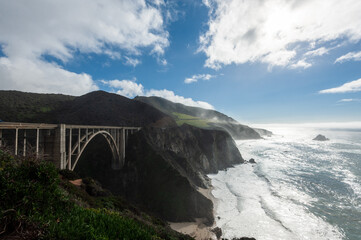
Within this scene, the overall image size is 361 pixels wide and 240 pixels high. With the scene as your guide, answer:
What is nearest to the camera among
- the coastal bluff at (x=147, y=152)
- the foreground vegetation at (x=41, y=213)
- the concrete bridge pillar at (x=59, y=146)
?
the foreground vegetation at (x=41, y=213)

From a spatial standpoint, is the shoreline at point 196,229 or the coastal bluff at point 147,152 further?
the coastal bluff at point 147,152

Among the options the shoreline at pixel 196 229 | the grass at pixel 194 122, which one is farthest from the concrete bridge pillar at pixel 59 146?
the grass at pixel 194 122

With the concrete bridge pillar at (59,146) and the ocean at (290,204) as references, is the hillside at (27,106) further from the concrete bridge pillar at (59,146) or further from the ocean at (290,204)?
the ocean at (290,204)

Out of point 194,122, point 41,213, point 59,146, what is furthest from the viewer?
point 194,122

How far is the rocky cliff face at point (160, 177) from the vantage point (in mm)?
25375

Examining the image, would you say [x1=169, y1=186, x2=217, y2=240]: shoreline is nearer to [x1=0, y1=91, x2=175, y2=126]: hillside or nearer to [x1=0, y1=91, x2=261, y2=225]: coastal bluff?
[x1=0, y1=91, x2=261, y2=225]: coastal bluff

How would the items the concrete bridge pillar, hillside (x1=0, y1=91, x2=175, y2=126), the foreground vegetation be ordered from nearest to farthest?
1. the foreground vegetation
2. the concrete bridge pillar
3. hillside (x1=0, y1=91, x2=175, y2=126)

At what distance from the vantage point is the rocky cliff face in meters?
25.4

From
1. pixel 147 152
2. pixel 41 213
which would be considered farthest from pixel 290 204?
pixel 41 213

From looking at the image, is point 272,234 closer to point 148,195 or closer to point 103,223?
point 148,195

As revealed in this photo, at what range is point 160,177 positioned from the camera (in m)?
29.2

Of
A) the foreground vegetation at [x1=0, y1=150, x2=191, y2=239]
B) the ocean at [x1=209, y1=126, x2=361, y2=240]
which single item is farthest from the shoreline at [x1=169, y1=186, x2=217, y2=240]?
the foreground vegetation at [x1=0, y1=150, x2=191, y2=239]

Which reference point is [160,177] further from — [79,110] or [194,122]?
[194,122]

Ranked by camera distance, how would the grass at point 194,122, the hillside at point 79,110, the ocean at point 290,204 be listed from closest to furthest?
the ocean at point 290,204, the hillside at point 79,110, the grass at point 194,122
